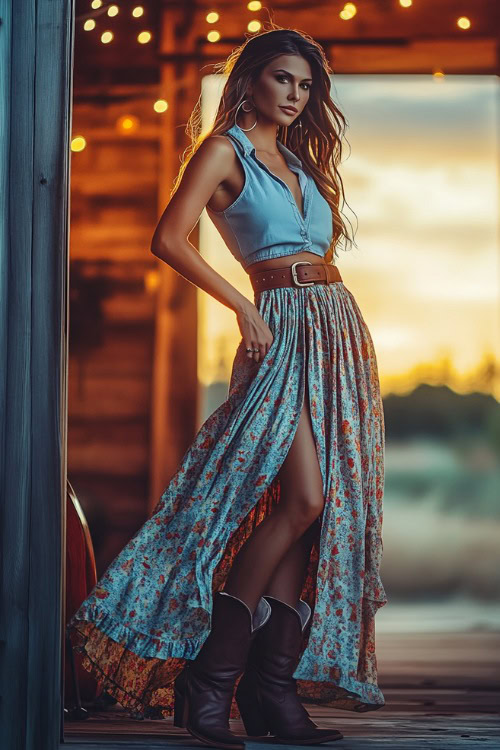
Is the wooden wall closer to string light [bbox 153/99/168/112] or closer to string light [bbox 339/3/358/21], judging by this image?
string light [bbox 153/99/168/112]

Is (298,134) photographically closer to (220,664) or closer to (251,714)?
(220,664)

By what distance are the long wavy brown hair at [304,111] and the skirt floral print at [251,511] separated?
13.4 inches

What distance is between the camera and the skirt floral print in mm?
2492

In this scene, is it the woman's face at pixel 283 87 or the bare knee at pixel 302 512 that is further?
the woman's face at pixel 283 87

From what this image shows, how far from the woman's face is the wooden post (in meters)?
0.53

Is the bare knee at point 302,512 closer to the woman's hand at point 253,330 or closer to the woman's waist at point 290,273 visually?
the woman's hand at point 253,330

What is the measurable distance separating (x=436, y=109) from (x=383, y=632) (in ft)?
9.10

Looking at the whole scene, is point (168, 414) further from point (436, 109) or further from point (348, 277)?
point (436, 109)

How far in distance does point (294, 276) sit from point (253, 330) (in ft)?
0.60

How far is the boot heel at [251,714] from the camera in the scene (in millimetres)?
2576

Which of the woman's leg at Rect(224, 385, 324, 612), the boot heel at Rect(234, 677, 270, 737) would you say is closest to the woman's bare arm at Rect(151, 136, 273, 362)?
the woman's leg at Rect(224, 385, 324, 612)

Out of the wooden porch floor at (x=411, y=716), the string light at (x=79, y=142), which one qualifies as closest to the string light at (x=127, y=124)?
the string light at (x=79, y=142)

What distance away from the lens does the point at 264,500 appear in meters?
2.71

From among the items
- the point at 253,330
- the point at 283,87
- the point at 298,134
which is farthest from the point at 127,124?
the point at 253,330
